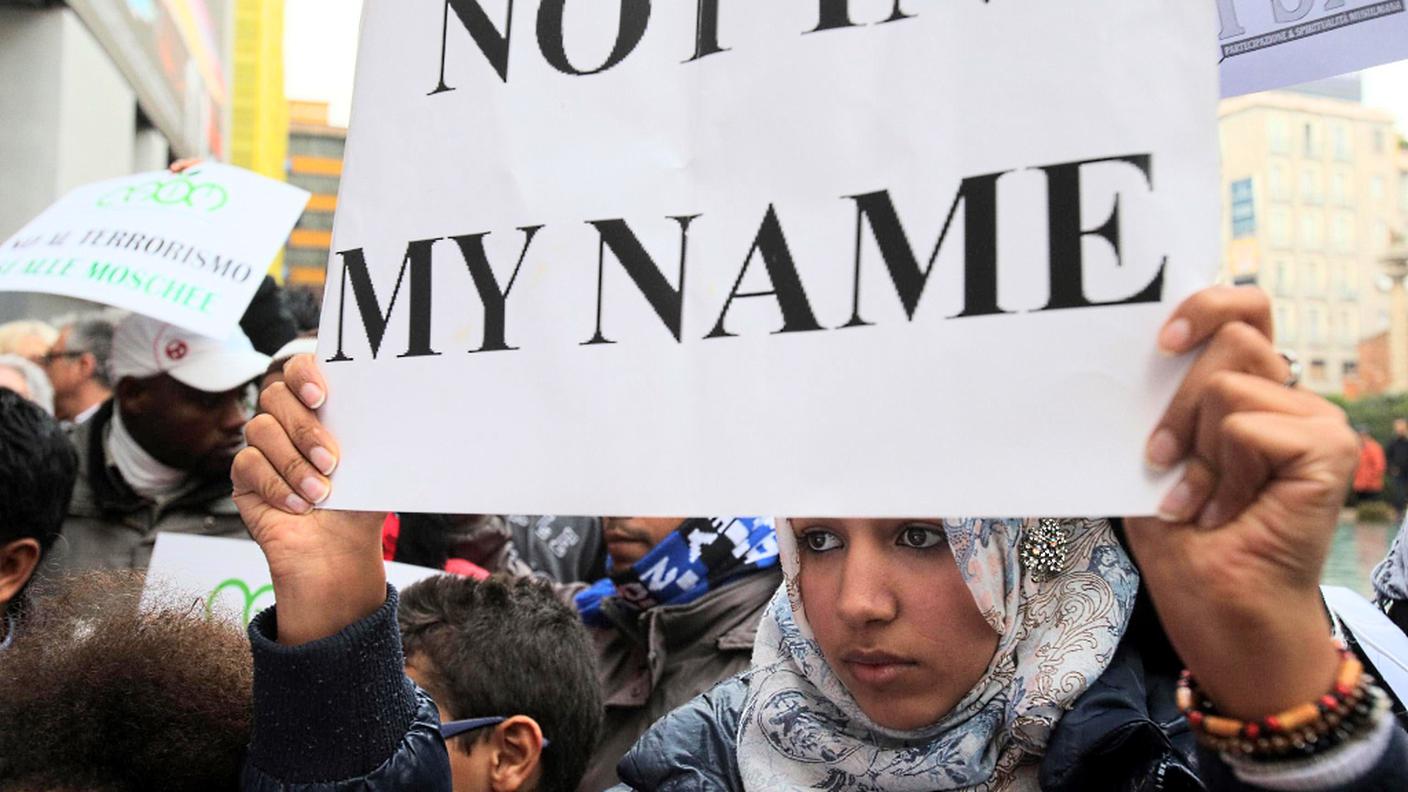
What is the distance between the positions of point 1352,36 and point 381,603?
4.80ft

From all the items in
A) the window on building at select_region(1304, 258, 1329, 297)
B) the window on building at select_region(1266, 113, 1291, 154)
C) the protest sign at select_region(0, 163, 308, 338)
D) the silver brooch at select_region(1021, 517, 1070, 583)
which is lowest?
the silver brooch at select_region(1021, 517, 1070, 583)

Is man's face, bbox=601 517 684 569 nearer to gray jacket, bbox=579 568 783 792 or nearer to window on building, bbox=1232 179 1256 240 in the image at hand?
gray jacket, bbox=579 568 783 792

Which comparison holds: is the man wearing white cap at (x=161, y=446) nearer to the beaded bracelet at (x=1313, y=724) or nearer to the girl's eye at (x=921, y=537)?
Result: the girl's eye at (x=921, y=537)

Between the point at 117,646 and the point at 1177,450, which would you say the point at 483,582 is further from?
the point at 1177,450

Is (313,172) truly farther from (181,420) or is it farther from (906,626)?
(906,626)

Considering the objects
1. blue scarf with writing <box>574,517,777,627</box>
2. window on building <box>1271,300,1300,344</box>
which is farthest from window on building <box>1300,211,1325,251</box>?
blue scarf with writing <box>574,517,777,627</box>

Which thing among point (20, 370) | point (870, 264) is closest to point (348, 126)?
point (870, 264)

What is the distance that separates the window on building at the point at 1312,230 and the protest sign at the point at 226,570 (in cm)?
5858

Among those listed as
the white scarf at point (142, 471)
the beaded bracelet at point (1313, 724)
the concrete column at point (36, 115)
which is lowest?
the beaded bracelet at point (1313, 724)

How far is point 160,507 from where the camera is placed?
338 cm

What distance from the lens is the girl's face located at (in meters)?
1.48

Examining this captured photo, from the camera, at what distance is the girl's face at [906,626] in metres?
1.48

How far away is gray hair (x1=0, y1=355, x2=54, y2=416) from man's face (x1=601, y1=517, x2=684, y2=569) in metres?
2.05

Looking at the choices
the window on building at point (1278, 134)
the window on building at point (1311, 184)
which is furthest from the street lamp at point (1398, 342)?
the window on building at point (1278, 134)
